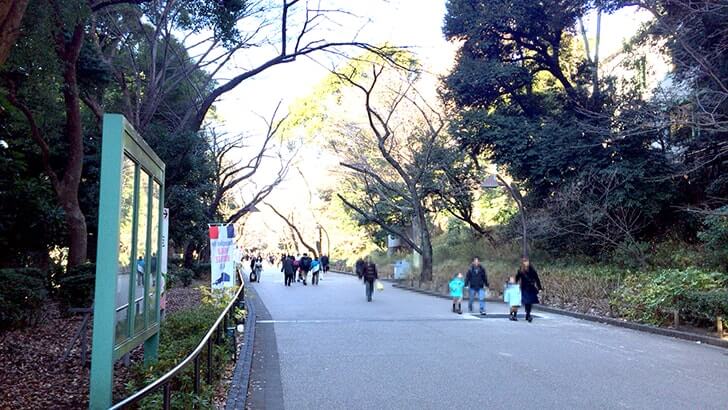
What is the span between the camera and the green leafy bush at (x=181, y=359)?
18.7 ft

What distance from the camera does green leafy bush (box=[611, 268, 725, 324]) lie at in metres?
14.6

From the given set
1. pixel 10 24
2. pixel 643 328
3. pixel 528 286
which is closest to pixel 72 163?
pixel 10 24

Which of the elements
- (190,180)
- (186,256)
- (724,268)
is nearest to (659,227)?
(724,268)

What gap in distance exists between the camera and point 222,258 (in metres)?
17.4

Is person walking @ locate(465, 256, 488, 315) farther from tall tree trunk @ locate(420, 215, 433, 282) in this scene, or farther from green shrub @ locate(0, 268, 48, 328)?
tall tree trunk @ locate(420, 215, 433, 282)

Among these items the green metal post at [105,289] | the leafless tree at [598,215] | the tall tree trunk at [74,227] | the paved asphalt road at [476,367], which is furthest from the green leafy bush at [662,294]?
the tall tree trunk at [74,227]

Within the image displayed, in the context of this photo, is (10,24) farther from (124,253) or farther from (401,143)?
(401,143)

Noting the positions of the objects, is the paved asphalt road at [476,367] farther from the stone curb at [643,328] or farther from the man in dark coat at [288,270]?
the man in dark coat at [288,270]

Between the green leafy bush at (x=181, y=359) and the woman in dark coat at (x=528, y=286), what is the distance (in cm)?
802

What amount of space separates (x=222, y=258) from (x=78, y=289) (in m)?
3.98

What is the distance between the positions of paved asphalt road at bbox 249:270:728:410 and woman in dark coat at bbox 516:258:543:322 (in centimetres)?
79

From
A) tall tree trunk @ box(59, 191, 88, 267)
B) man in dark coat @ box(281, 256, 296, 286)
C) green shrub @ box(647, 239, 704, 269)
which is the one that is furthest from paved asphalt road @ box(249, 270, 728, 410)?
man in dark coat @ box(281, 256, 296, 286)

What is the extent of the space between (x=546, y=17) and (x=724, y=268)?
1407cm

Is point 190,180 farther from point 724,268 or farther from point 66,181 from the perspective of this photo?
point 724,268
